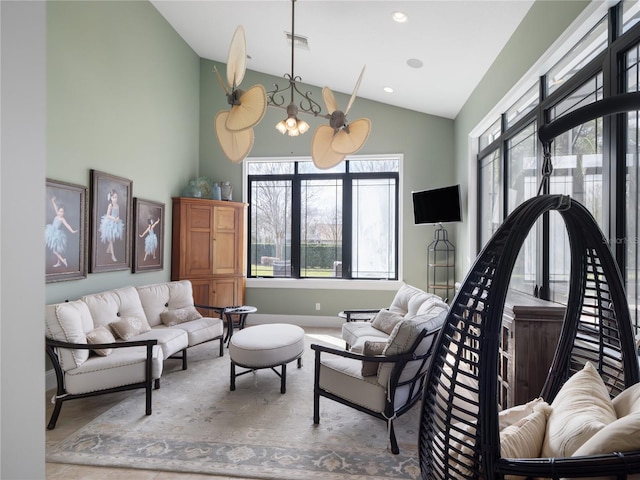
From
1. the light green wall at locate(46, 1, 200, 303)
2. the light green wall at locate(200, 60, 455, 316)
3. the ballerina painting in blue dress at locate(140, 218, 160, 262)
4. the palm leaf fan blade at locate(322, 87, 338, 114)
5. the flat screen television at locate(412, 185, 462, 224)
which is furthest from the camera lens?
the light green wall at locate(200, 60, 455, 316)

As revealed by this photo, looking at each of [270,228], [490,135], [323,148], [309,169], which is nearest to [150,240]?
[270,228]

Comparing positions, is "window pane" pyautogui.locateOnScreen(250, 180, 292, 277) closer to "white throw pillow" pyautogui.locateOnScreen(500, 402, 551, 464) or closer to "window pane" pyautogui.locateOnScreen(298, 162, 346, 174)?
"window pane" pyautogui.locateOnScreen(298, 162, 346, 174)

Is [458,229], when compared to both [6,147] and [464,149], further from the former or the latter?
[6,147]

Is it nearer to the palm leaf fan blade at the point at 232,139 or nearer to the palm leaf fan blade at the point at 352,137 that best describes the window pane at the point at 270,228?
the palm leaf fan blade at the point at 352,137

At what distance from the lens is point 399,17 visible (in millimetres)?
3451

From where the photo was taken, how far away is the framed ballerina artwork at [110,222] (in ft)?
12.5

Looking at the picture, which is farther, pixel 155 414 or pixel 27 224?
pixel 155 414

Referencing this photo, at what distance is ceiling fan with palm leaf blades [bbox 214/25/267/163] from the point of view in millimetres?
2164

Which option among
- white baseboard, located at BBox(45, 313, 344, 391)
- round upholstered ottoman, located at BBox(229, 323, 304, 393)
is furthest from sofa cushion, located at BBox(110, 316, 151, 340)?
white baseboard, located at BBox(45, 313, 344, 391)

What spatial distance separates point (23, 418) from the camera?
67 cm

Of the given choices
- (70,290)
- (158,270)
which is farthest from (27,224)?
(158,270)

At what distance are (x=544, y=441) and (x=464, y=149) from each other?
4613mm

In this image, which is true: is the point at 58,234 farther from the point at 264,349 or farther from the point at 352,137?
the point at 352,137

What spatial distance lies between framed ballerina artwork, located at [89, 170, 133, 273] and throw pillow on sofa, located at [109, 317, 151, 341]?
813 millimetres
